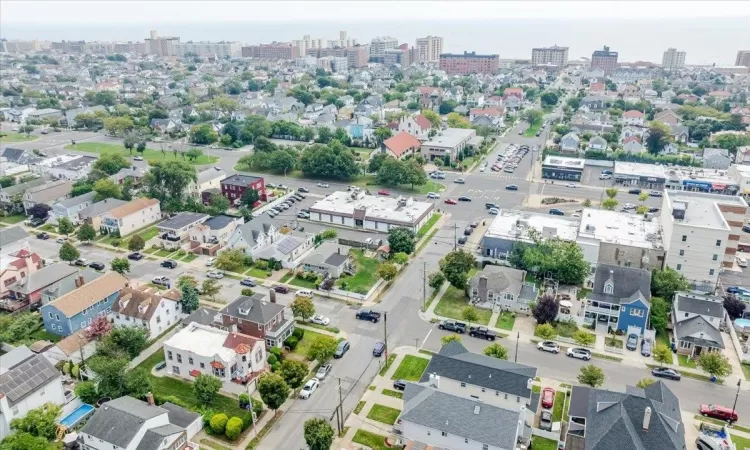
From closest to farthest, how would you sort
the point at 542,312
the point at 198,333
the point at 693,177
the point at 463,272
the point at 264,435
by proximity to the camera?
the point at 264,435 → the point at 198,333 → the point at 542,312 → the point at 463,272 → the point at 693,177

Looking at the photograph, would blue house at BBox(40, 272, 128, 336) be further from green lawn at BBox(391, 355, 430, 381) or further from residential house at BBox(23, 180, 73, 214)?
residential house at BBox(23, 180, 73, 214)

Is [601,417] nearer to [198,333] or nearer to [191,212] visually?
[198,333]

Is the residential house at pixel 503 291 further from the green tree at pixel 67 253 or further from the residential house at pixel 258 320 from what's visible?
the green tree at pixel 67 253

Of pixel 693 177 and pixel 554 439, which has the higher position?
pixel 693 177

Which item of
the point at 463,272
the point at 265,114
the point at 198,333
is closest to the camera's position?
the point at 198,333

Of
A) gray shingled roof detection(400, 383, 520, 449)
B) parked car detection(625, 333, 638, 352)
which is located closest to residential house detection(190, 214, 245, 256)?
gray shingled roof detection(400, 383, 520, 449)

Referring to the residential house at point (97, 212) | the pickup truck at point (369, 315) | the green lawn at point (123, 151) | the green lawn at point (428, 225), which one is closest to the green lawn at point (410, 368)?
the pickup truck at point (369, 315)

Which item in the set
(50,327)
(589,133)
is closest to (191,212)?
(50,327)
